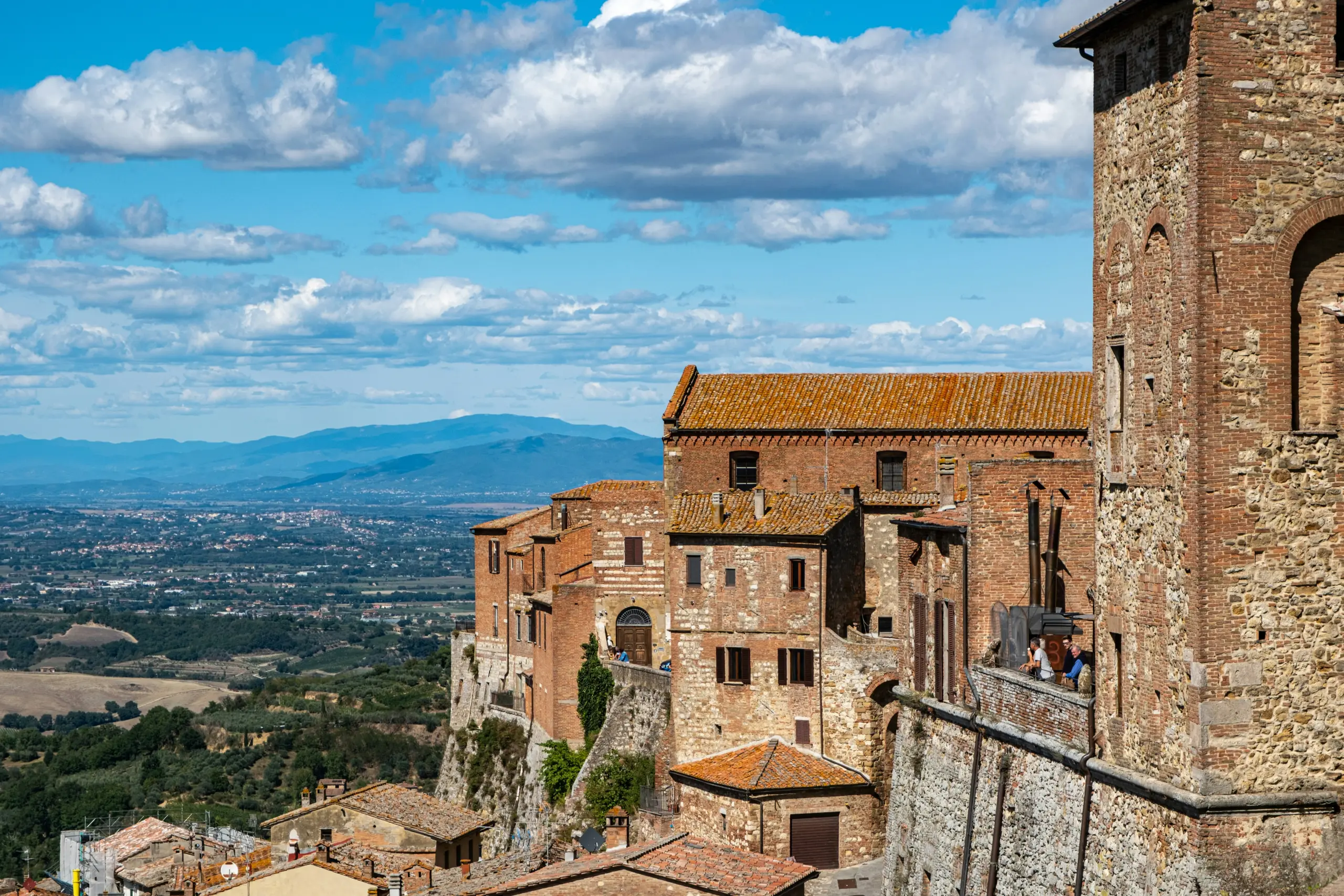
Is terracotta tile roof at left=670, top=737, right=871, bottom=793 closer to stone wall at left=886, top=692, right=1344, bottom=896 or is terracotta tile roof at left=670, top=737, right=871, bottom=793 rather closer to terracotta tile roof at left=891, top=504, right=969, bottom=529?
stone wall at left=886, top=692, right=1344, bottom=896

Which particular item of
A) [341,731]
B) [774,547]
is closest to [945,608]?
[774,547]

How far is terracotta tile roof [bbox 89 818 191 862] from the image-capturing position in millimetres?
52906

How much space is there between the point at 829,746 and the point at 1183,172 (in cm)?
2365

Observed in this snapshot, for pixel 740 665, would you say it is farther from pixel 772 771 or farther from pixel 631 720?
pixel 631 720

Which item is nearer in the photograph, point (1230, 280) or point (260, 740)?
point (1230, 280)

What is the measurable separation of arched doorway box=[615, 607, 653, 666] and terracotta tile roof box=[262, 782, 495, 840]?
626 centimetres

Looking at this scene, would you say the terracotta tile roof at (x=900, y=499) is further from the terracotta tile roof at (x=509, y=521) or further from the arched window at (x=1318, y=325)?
the arched window at (x=1318, y=325)

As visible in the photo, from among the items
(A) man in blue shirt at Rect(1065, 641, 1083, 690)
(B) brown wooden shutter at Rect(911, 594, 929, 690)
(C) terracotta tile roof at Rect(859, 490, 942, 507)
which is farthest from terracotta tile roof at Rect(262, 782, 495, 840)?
(A) man in blue shirt at Rect(1065, 641, 1083, 690)

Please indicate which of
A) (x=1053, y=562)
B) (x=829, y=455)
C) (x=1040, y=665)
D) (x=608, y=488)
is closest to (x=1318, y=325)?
(x=1040, y=665)

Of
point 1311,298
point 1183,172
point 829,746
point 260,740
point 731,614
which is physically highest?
point 1183,172

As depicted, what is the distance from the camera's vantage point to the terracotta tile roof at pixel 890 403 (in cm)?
5019

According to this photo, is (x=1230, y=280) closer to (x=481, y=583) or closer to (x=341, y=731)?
(x=481, y=583)

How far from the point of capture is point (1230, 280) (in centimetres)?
2341

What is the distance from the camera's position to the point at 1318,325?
24.0 m
